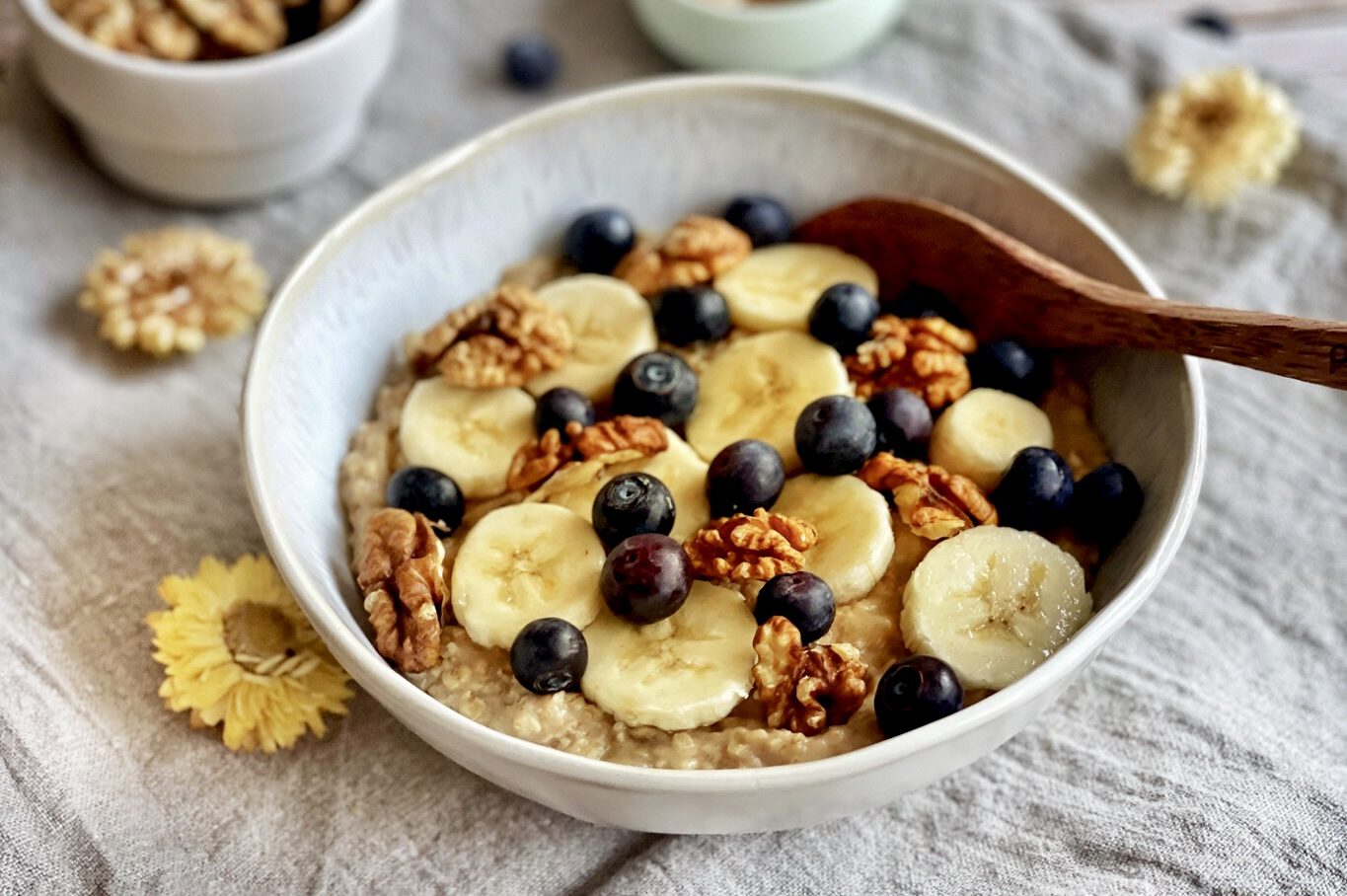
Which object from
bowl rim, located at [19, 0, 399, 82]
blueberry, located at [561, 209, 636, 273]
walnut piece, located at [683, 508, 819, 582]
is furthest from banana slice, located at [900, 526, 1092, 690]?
bowl rim, located at [19, 0, 399, 82]

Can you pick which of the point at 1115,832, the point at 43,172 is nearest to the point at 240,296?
the point at 43,172

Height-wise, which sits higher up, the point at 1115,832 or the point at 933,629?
the point at 933,629

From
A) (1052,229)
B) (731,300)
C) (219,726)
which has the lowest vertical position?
(219,726)

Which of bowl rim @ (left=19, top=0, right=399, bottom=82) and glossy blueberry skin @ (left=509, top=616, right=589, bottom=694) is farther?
bowl rim @ (left=19, top=0, right=399, bottom=82)

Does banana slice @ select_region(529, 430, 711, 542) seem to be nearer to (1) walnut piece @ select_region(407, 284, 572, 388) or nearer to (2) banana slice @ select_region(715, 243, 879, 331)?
(1) walnut piece @ select_region(407, 284, 572, 388)

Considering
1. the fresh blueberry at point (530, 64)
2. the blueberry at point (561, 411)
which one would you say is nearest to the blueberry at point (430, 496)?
the blueberry at point (561, 411)

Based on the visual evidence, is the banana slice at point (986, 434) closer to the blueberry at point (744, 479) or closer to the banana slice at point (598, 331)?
the blueberry at point (744, 479)

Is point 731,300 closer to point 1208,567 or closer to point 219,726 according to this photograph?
point 1208,567
